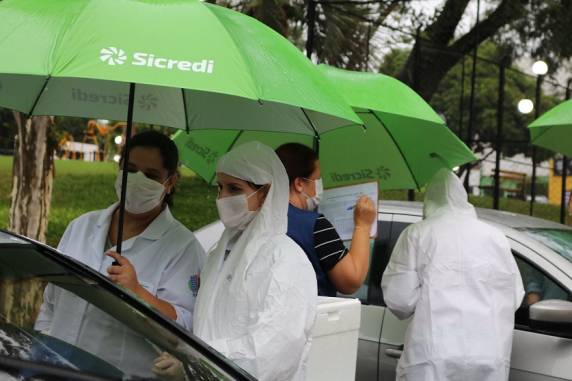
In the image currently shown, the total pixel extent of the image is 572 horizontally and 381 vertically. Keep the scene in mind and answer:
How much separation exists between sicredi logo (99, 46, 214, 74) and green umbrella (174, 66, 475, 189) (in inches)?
68.3

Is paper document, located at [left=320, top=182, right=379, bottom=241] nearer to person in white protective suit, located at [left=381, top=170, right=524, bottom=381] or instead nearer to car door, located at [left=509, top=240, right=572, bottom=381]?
person in white protective suit, located at [left=381, top=170, right=524, bottom=381]

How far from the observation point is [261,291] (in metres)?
2.99

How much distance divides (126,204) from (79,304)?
115 cm

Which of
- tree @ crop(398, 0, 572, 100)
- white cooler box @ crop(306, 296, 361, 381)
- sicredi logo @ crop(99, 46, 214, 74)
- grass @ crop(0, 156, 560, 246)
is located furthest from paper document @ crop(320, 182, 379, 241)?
grass @ crop(0, 156, 560, 246)

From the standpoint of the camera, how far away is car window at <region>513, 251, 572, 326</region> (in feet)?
16.3

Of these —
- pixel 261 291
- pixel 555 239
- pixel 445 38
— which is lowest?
pixel 261 291

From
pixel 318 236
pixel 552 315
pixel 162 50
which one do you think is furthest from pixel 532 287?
pixel 162 50

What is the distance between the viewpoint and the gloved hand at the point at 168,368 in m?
2.43

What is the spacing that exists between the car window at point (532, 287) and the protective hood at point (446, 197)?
53 cm

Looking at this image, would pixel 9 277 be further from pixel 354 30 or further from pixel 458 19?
pixel 458 19

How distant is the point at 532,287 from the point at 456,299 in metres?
0.73

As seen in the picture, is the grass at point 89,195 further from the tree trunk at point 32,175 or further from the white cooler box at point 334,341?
the white cooler box at point 334,341

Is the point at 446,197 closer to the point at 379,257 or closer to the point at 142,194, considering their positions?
the point at 379,257

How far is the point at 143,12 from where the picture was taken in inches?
122
